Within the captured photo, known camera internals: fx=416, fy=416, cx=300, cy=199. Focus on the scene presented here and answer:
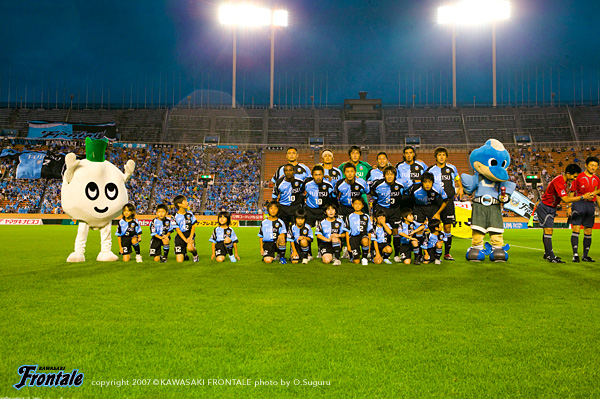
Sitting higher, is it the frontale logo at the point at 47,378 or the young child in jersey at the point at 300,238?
the young child in jersey at the point at 300,238

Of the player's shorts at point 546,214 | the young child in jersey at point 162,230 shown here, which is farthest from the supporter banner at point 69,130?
the player's shorts at point 546,214

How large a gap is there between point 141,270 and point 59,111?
45824mm

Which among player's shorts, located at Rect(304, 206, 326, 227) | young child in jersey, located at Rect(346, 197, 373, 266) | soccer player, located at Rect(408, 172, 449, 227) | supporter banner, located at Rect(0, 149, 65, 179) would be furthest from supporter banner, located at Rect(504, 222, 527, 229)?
supporter banner, located at Rect(0, 149, 65, 179)

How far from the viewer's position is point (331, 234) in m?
8.09

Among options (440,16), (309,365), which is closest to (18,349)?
(309,365)

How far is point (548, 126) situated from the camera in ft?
137

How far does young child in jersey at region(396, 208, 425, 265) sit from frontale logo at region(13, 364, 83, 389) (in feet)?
21.3

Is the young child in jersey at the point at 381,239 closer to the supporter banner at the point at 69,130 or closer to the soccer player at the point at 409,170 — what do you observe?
the soccer player at the point at 409,170

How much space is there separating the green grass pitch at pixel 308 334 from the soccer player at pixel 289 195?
2.31m

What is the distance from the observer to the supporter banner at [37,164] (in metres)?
35.7

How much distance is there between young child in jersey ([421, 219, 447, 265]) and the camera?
8.10m

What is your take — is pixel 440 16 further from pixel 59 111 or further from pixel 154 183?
pixel 59 111

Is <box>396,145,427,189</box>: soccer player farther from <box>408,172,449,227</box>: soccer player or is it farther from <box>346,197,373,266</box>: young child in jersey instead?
<box>346,197,373,266</box>: young child in jersey

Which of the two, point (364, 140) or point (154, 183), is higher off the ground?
point (364, 140)
